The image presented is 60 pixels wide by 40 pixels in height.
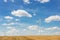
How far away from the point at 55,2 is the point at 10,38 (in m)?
0.99

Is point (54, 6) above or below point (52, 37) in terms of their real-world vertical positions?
above

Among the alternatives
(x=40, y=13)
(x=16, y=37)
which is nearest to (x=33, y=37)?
(x=16, y=37)

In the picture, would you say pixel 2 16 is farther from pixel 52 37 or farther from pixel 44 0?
pixel 52 37

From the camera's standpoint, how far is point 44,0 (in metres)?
2.15

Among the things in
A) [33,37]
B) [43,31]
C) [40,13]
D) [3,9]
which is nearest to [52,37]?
[43,31]

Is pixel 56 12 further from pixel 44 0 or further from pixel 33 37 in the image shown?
pixel 33 37

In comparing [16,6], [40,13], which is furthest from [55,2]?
[16,6]

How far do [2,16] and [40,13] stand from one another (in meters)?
0.65

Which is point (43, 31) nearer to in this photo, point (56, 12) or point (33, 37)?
point (33, 37)

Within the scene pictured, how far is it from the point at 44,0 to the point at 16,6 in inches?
19.4

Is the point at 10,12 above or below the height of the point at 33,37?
above

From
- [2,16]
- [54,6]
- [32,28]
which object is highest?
[54,6]

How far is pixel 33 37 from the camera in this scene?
2.15m

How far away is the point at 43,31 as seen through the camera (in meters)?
2.15
